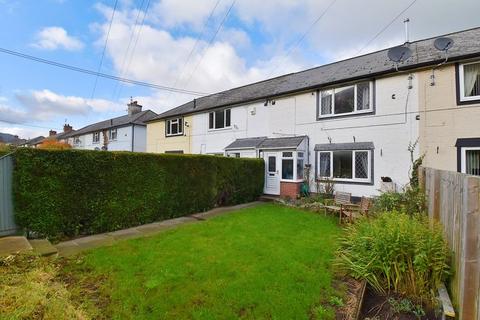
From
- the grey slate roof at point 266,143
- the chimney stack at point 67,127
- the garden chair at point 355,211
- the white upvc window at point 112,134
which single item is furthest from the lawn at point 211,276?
the chimney stack at point 67,127

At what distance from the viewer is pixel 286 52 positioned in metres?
15.4

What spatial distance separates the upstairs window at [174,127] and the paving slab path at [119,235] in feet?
43.9

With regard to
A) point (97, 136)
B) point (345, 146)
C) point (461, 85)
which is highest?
point (97, 136)

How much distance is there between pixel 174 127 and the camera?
2291 centimetres

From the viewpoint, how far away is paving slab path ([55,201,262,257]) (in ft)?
19.7

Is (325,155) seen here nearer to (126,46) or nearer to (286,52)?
(286,52)

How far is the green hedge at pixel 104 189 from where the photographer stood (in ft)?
20.9

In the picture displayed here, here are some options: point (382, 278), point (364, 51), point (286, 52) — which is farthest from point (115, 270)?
point (364, 51)

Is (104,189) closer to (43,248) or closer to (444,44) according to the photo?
(43,248)

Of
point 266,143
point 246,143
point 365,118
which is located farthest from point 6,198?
point 365,118

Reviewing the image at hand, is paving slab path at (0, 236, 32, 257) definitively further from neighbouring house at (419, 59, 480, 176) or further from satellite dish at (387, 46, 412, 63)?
satellite dish at (387, 46, 412, 63)

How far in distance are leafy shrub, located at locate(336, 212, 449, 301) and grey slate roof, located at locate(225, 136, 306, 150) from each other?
29.3ft

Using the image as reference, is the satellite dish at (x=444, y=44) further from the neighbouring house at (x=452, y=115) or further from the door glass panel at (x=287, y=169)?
the door glass panel at (x=287, y=169)

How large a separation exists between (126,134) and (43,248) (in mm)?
25337
